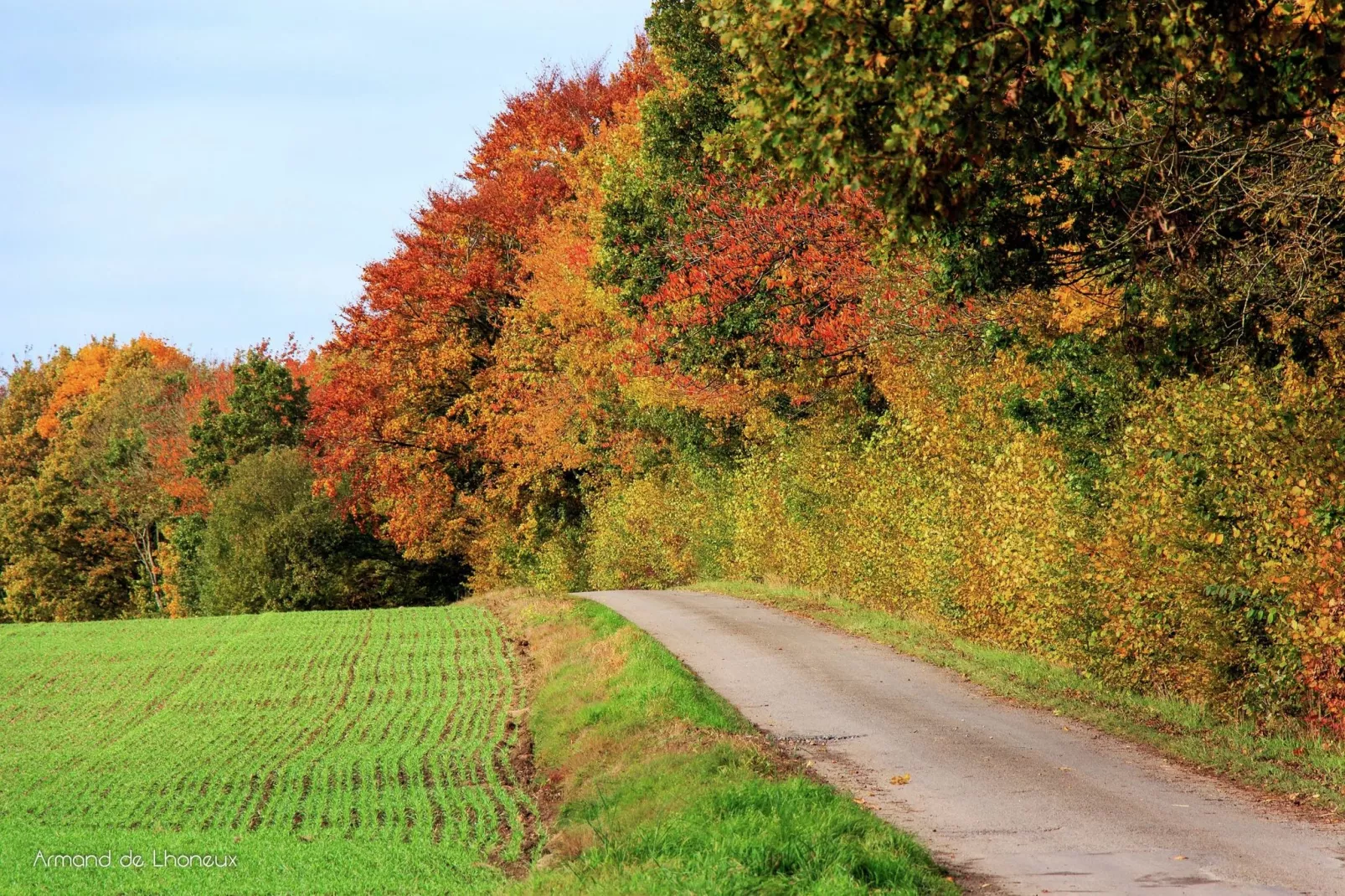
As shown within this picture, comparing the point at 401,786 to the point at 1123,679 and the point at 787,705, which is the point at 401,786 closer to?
the point at 787,705

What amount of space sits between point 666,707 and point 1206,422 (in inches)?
245

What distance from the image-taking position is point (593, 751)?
1350cm

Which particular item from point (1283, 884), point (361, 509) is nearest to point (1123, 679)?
point (1283, 884)

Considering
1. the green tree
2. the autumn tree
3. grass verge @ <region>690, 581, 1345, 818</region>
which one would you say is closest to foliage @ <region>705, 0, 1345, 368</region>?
grass verge @ <region>690, 581, 1345, 818</region>

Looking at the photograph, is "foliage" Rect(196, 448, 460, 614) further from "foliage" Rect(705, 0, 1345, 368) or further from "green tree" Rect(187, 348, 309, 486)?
"foliage" Rect(705, 0, 1345, 368)

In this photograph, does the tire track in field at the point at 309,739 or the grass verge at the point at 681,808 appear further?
the tire track in field at the point at 309,739

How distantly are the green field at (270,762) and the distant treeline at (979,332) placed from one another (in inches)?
258

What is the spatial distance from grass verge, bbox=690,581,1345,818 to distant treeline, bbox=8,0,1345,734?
0.35 meters

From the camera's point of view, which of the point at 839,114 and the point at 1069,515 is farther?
the point at 1069,515

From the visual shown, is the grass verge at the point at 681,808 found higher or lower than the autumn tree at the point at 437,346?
lower

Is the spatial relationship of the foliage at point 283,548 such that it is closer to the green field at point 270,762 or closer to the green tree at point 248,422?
the green tree at point 248,422

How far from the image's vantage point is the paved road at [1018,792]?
779 centimetres

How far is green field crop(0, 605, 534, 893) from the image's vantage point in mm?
10883

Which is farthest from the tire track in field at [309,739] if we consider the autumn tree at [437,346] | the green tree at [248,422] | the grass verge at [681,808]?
the green tree at [248,422]
